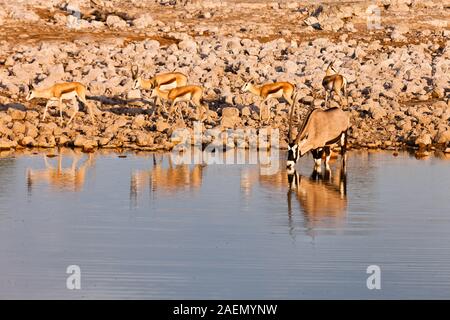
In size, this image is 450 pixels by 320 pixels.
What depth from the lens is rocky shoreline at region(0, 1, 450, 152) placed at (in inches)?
818

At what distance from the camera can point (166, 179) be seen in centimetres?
1639

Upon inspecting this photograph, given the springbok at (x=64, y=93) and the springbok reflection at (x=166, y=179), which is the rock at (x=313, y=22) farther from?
the springbok reflection at (x=166, y=179)

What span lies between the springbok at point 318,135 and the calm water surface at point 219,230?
0.28m

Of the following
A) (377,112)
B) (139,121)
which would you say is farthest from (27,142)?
(377,112)

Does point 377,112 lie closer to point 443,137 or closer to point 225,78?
point 443,137

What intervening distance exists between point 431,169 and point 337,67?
8798 mm

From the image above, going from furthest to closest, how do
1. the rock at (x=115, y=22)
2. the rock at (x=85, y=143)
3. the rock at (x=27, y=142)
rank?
the rock at (x=115, y=22), the rock at (x=27, y=142), the rock at (x=85, y=143)

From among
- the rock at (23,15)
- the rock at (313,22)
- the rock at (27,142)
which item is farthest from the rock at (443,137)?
the rock at (23,15)

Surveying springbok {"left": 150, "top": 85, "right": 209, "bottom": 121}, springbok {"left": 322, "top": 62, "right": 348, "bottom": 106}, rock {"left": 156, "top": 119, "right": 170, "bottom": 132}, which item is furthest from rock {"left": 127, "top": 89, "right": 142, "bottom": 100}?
springbok {"left": 322, "top": 62, "right": 348, "bottom": 106}

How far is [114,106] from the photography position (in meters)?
23.1

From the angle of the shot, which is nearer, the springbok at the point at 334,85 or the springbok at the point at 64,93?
the springbok at the point at 64,93

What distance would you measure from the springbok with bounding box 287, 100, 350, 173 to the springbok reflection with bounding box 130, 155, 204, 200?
4.24 feet

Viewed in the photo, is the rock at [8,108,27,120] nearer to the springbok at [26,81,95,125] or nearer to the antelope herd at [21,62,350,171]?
the antelope herd at [21,62,350,171]

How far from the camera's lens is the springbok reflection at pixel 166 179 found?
1547 centimetres
